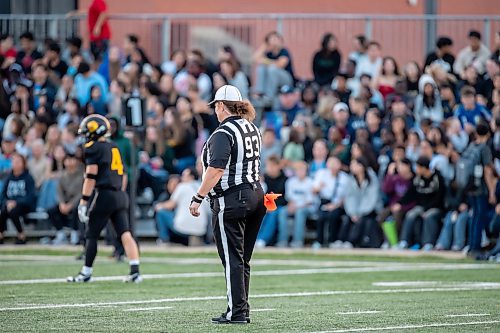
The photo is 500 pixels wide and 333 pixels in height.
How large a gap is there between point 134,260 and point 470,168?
20.8ft

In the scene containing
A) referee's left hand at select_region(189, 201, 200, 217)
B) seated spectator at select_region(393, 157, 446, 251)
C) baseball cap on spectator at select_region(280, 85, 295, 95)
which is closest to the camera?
referee's left hand at select_region(189, 201, 200, 217)

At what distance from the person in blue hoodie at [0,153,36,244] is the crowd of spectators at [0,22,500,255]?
0.02m

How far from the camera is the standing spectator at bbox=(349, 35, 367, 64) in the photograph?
82.2ft

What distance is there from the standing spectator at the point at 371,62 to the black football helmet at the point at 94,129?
9.25 meters

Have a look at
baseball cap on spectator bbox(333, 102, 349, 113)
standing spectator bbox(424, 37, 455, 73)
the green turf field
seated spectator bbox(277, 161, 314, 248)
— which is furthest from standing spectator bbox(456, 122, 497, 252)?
standing spectator bbox(424, 37, 455, 73)

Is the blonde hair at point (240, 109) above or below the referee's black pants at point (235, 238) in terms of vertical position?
above

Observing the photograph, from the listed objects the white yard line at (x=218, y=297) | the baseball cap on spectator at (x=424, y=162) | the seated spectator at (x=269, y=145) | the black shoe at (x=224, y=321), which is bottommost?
the white yard line at (x=218, y=297)

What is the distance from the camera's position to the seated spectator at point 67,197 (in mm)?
23906

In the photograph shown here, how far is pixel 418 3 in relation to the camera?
28453 millimetres

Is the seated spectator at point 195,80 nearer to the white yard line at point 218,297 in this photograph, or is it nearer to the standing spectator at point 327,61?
the standing spectator at point 327,61

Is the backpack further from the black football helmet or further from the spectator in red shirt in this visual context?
the spectator in red shirt

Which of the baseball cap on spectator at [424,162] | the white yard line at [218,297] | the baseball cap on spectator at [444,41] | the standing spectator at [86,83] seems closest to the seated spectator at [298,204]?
the baseball cap on spectator at [424,162]

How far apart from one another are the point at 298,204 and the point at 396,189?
1.77 meters

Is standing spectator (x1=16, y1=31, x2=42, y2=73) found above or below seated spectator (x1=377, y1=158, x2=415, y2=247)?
above
